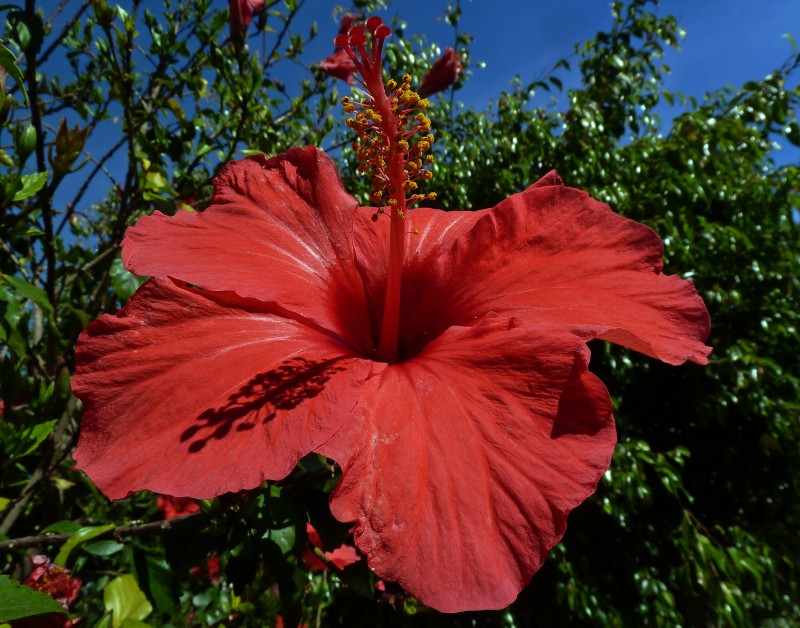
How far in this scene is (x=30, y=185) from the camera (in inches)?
51.6

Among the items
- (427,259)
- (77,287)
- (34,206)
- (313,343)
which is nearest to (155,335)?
(313,343)

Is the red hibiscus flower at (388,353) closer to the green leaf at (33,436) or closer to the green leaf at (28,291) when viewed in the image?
the green leaf at (28,291)

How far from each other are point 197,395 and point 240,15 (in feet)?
5.28

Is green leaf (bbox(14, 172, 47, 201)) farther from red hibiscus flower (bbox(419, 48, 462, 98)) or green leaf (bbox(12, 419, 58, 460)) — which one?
red hibiscus flower (bbox(419, 48, 462, 98))

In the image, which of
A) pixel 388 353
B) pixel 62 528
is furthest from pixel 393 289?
pixel 62 528

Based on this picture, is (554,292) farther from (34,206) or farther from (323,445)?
(34,206)

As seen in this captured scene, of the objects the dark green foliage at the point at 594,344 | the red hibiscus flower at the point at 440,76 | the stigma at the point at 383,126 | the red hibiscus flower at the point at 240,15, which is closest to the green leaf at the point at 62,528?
the dark green foliage at the point at 594,344

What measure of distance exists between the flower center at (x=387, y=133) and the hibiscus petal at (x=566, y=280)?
164mm

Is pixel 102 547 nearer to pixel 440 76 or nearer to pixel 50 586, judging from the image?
pixel 50 586

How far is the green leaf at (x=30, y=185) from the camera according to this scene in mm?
1290

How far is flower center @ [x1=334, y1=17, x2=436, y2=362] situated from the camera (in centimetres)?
99

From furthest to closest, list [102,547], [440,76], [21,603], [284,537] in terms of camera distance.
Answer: [440,76] < [102,547] < [284,537] < [21,603]

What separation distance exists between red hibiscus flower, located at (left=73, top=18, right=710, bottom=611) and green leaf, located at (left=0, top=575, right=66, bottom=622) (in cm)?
18

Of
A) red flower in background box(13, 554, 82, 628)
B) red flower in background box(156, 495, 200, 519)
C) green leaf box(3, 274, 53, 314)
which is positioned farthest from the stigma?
red flower in background box(156, 495, 200, 519)
